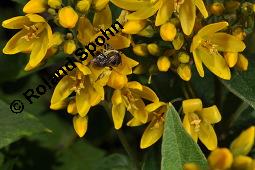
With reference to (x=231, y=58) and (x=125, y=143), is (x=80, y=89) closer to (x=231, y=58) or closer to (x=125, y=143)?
(x=125, y=143)

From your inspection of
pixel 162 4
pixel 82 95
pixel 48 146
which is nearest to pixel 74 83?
pixel 82 95

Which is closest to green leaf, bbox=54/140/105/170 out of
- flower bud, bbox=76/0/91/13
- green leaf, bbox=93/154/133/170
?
green leaf, bbox=93/154/133/170

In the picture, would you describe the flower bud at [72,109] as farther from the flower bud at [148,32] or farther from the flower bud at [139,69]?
the flower bud at [148,32]

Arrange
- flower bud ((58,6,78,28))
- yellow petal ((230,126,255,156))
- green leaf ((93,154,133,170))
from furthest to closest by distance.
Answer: green leaf ((93,154,133,170)) < flower bud ((58,6,78,28)) < yellow petal ((230,126,255,156))

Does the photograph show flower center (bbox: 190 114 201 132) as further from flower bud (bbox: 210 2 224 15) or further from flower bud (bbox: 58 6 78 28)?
flower bud (bbox: 58 6 78 28)

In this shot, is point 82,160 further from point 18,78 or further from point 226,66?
point 226,66

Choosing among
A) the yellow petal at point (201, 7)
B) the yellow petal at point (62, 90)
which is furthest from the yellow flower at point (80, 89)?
the yellow petal at point (201, 7)

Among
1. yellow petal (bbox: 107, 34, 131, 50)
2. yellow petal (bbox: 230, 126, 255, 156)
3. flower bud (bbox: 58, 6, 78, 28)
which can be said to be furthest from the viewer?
yellow petal (bbox: 107, 34, 131, 50)
